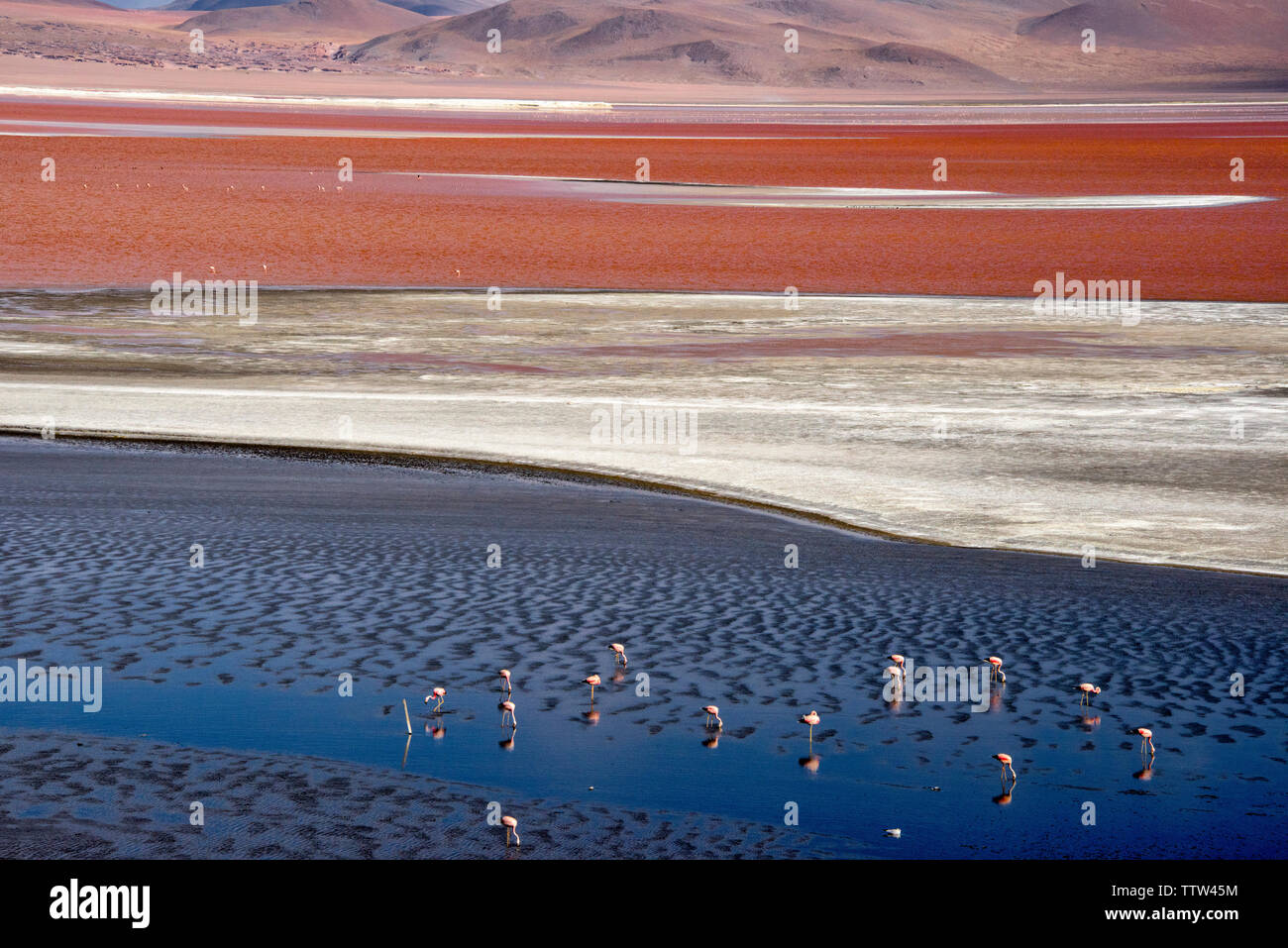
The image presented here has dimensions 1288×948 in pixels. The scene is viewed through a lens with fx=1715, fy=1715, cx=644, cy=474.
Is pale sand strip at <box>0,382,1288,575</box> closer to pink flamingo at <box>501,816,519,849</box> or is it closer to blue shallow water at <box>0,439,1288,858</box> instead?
blue shallow water at <box>0,439,1288,858</box>

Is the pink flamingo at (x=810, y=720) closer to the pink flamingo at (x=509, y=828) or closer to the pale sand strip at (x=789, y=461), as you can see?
the pink flamingo at (x=509, y=828)

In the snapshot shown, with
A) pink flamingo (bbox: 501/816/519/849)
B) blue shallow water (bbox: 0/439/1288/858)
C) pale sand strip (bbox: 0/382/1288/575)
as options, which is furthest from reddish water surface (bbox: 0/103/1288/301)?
pink flamingo (bbox: 501/816/519/849)

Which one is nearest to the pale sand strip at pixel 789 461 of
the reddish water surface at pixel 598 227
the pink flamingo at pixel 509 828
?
the pink flamingo at pixel 509 828

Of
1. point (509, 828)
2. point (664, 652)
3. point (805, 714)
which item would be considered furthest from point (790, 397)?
point (509, 828)

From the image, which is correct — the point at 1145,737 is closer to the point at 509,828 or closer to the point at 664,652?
the point at 664,652
